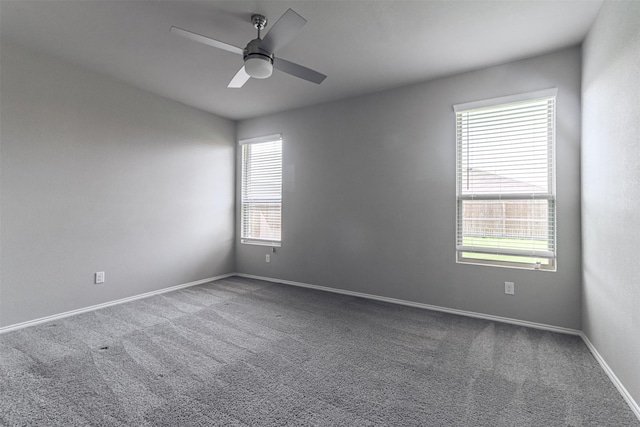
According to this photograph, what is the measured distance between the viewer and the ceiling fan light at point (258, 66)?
2.17 m

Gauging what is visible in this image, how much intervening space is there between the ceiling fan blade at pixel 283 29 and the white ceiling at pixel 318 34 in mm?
314

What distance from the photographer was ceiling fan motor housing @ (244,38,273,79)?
2166 millimetres

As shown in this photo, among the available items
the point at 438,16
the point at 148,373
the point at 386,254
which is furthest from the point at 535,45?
the point at 148,373

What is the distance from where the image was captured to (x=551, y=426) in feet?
5.09

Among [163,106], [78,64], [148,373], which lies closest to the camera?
[148,373]

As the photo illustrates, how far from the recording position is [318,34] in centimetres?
253

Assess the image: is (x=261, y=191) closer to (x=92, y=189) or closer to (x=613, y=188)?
(x=92, y=189)

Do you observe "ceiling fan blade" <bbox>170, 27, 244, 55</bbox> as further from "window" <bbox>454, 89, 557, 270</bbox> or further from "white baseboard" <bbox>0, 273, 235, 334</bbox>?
"white baseboard" <bbox>0, 273, 235, 334</bbox>

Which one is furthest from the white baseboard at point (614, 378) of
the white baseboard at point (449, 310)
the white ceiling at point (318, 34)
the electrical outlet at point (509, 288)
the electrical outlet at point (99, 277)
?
the electrical outlet at point (99, 277)

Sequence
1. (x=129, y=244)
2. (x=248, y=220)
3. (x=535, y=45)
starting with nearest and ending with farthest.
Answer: (x=535, y=45) < (x=129, y=244) < (x=248, y=220)

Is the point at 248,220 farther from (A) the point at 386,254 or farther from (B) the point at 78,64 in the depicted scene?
(B) the point at 78,64

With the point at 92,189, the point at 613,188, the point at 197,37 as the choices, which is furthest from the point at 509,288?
the point at 92,189

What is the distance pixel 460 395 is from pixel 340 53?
294cm

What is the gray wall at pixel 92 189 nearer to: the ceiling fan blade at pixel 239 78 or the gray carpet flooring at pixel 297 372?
the gray carpet flooring at pixel 297 372
